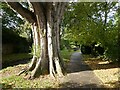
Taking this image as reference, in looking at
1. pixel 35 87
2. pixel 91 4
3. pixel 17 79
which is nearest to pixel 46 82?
pixel 35 87

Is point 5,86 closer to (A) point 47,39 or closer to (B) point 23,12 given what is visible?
(A) point 47,39

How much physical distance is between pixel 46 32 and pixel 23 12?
1688 millimetres

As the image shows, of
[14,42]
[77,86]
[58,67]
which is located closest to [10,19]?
[14,42]

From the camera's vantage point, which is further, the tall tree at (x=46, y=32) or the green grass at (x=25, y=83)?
the tall tree at (x=46, y=32)

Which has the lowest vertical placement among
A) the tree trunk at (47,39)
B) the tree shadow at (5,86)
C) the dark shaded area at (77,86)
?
the dark shaded area at (77,86)

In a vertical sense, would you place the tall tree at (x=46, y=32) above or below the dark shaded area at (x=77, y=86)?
above

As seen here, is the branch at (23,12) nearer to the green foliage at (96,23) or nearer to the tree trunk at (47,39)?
the tree trunk at (47,39)

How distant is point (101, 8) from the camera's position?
800 inches

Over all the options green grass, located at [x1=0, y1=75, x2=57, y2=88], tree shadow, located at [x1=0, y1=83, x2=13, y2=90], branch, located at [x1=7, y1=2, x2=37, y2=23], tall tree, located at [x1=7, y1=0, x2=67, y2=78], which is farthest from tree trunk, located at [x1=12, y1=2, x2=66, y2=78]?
tree shadow, located at [x1=0, y1=83, x2=13, y2=90]

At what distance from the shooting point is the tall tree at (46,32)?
1212cm

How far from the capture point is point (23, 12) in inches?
498

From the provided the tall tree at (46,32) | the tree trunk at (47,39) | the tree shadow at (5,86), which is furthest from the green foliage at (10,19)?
the tree shadow at (5,86)

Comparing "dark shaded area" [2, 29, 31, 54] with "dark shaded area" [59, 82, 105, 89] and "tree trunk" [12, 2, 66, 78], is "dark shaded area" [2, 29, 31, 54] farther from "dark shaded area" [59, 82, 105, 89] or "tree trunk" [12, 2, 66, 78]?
"dark shaded area" [59, 82, 105, 89]

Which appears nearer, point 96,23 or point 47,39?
point 47,39
